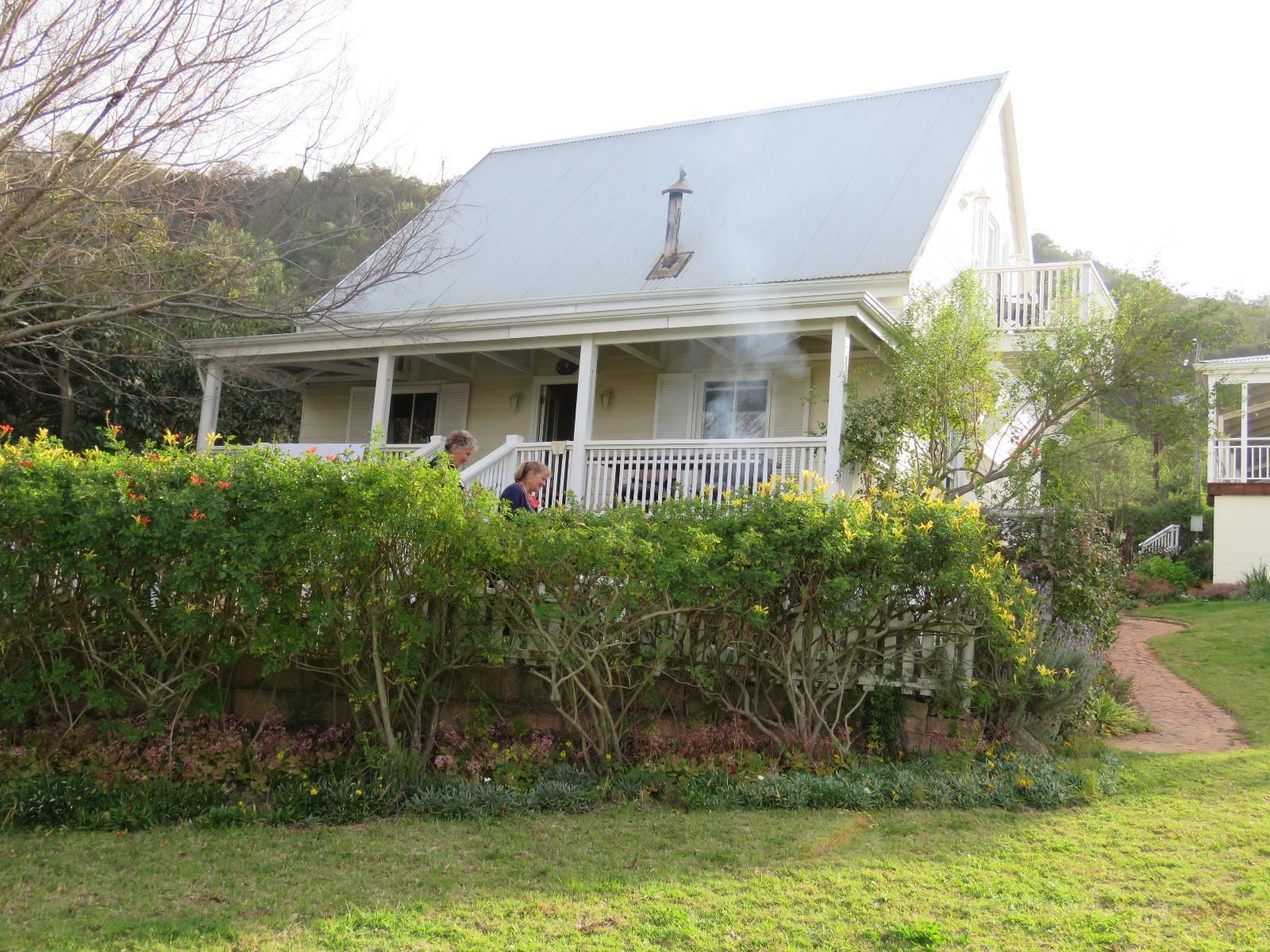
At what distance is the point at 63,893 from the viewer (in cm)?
483

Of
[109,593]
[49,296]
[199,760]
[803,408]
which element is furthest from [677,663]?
[49,296]

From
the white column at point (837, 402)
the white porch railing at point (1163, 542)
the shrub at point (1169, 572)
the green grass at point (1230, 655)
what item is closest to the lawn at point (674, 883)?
the green grass at point (1230, 655)

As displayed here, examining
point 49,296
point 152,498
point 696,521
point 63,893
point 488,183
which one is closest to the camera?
point 63,893

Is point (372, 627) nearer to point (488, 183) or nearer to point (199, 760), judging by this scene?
point (199, 760)

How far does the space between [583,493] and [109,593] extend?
4985 mm

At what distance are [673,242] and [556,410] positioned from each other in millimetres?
2750

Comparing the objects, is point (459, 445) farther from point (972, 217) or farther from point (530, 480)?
point (972, 217)

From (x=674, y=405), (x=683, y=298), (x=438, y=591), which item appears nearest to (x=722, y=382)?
(x=674, y=405)

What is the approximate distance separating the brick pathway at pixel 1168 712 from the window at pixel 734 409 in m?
4.88

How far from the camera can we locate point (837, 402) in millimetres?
9625

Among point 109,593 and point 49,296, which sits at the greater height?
point 49,296

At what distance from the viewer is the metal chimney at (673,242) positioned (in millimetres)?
13266

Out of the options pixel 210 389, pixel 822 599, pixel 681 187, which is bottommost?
pixel 822 599

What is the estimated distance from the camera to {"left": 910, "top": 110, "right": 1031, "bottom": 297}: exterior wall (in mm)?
12875
